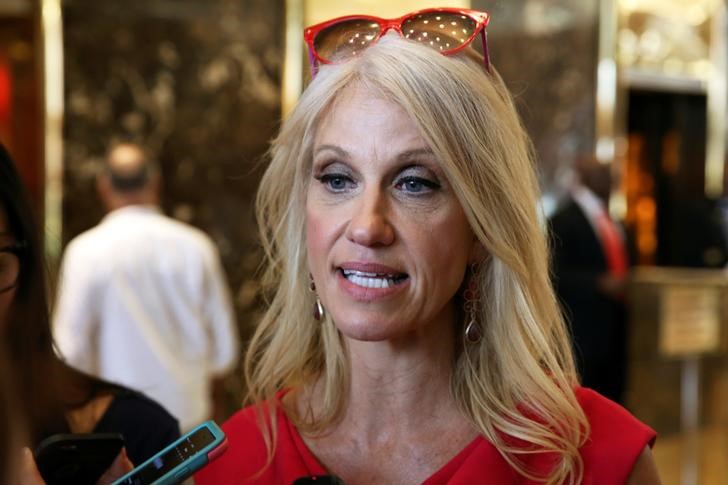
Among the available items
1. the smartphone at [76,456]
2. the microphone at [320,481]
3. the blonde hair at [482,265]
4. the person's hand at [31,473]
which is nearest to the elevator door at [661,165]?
the blonde hair at [482,265]

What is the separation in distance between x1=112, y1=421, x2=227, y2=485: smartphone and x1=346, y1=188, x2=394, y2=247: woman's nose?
1.18 feet

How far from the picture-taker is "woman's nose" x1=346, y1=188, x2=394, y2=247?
1543 mm

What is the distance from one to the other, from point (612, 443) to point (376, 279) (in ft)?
1.48

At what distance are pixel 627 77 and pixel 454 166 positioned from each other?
20.5 feet

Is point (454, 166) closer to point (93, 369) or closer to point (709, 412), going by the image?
point (93, 369)

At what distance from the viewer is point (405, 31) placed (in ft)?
5.50

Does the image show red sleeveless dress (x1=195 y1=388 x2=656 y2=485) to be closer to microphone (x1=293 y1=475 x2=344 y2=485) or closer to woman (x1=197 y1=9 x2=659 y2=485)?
woman (x1=197 y1=9 x2=659 y2=485)

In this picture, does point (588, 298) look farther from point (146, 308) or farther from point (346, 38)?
point (346, 38)

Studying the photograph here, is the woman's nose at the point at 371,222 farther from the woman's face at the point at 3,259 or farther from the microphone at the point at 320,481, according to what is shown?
the woman's face at the point at 3,259

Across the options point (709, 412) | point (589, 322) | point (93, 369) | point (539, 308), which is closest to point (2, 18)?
point (93, 369)

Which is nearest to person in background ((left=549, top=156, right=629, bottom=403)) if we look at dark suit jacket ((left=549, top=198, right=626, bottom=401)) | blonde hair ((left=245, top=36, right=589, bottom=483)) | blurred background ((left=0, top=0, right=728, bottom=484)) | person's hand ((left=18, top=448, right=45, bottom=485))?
dark suit jacket ((left=549, top=198, right=626, bottom=401))

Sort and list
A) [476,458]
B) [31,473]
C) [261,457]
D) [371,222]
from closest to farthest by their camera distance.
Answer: [31,473] → [371,222] → [476,458] → [261,457]

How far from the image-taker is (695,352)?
5848 mm

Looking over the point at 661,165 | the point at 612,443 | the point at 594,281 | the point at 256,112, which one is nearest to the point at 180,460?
the point at 612,443
